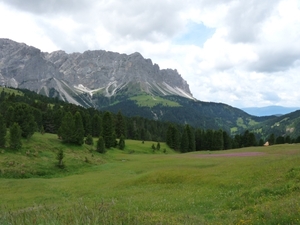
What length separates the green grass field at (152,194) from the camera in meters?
9.24

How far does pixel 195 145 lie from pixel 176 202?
110 m

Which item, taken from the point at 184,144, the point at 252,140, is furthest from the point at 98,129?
the point at 252,140

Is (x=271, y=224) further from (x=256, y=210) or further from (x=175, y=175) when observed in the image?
(x=175, y=175)

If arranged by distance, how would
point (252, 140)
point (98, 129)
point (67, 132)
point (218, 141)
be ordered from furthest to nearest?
1. point (252, 140)
2. point (218, 141)
3. point (98, 129)
4. point (67, 132)

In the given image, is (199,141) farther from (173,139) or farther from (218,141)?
(173,139)

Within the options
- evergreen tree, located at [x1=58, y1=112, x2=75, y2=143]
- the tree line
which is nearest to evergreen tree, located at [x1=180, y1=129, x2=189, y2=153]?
the tree line

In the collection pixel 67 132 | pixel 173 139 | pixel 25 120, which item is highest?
pixel 25 120

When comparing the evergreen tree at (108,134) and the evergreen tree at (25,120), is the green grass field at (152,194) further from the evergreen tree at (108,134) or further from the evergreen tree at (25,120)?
the evergreen tree at (108,134)

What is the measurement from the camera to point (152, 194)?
995 inches

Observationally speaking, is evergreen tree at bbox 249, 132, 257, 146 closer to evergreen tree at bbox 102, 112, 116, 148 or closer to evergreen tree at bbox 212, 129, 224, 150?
evergreen tree at bbox 212, 129, 224, 150

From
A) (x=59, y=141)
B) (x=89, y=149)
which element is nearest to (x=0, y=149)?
(x=59, y=141)

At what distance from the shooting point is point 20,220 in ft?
23.6

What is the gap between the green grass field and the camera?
30.3 feet

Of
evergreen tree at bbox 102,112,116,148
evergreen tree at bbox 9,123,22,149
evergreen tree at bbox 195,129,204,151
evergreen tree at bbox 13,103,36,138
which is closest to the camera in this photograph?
evergreen tree at bbox 9,123,22,149
